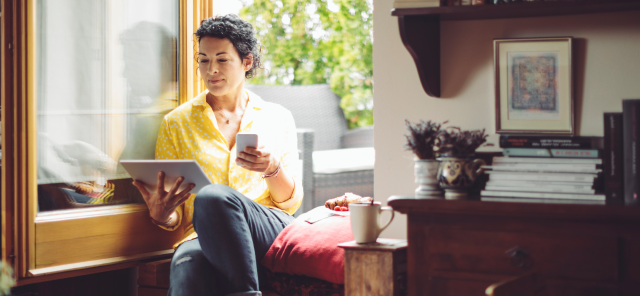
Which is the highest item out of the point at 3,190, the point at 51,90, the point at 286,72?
the point at 286,72

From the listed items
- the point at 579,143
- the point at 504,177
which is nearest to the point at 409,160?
the point at 504,177

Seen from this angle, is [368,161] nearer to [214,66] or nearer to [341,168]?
[341,168]

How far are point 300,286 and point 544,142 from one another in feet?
2.70

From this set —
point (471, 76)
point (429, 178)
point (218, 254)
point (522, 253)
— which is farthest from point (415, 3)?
point (218, 254)

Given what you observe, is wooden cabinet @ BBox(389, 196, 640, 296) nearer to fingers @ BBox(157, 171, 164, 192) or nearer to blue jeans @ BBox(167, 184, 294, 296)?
blue jeans @ BBox(167, 184, 294, 296)

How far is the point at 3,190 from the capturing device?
1552 millimetres

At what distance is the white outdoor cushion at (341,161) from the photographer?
3.26 meters

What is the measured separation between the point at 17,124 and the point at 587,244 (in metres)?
1.54

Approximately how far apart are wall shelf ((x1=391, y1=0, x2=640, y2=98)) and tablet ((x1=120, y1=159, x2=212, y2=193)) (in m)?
0.68

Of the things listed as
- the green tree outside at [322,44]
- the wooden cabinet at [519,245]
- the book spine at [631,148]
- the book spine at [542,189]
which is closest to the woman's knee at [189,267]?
the wooden cabinet at [519,245]

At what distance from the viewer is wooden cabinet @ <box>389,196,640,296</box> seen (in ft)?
3.68

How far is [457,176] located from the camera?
4.17ft

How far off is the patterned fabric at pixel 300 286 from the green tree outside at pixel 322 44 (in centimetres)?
400

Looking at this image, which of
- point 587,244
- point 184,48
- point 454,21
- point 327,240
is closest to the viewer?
point 587,244
